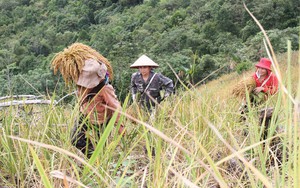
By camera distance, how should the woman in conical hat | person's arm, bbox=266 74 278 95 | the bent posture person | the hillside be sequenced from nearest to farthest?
the hillside, the woman in conical hat, person's arm, bbox=266 74 278 95, the bent posture person

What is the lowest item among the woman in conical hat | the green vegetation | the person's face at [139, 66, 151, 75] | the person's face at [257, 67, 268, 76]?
the green vegetation

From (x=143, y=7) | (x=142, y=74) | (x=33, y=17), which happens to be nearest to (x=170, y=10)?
(x=143, y=7)

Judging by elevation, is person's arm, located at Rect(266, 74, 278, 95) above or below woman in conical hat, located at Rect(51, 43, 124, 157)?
below

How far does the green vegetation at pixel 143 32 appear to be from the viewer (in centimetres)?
2188

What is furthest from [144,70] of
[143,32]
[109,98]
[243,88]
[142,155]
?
[143,32]

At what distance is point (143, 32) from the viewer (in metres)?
39.3

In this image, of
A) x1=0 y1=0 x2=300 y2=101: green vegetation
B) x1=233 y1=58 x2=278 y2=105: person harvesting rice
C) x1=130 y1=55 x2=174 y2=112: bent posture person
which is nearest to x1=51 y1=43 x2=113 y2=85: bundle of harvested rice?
x1=233 y1=58 x2=278 y2=105: person harvesting rice

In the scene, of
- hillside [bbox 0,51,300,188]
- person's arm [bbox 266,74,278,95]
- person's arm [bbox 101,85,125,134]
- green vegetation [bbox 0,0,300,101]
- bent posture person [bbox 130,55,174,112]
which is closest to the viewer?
hillside [bbox 0,51,300,188]

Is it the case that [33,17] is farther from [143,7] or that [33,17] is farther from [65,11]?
[143,7]

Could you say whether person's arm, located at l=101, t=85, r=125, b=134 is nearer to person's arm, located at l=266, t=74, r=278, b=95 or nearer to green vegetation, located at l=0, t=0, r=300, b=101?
person's arm, located at l=266, t=74, r=278, b=95

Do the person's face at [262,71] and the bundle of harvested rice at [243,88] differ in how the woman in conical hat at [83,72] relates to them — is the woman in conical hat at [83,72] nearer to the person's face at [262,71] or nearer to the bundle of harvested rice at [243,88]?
the bundle of harvested rice at [243,88]

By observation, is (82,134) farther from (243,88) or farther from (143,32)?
(143,32)

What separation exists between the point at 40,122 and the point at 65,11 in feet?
211

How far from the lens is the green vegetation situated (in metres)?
21.9
